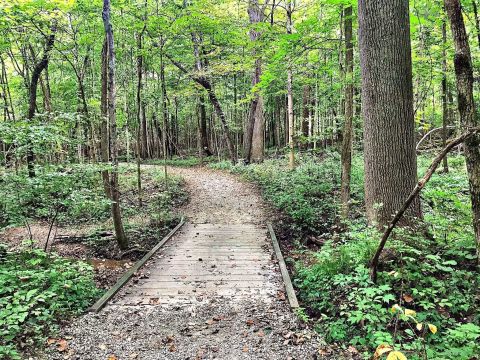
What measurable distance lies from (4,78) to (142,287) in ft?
53.1

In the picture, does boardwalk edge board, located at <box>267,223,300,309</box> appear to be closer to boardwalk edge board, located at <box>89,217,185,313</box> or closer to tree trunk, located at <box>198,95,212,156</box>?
boardwalk edge board, located at <box>89,217,185,313</box>

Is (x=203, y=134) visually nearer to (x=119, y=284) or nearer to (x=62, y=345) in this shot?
(x=119, y=284)

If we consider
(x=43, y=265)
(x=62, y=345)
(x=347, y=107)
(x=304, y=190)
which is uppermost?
(x=347, y=107)

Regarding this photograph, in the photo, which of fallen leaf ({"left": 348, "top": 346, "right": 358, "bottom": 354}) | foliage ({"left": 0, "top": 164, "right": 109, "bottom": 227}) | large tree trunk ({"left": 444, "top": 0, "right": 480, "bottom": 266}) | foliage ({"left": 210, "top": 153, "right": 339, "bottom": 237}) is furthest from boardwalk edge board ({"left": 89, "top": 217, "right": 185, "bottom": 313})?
large tree trunk ({"left": 444, "top": 0, "right": 480, "bottom": 266})

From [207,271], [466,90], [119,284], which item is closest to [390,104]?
[466,90]

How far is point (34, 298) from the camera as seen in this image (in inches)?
165

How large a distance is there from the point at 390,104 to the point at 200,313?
4126 millimetres

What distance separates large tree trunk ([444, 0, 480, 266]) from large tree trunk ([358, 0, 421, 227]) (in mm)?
1568

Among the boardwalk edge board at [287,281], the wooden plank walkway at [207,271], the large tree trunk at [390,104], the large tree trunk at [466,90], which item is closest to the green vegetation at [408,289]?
the boardwalk edge board at [287,281]

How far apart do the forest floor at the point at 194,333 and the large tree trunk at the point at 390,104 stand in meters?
2.09

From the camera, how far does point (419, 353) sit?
10.3 feet

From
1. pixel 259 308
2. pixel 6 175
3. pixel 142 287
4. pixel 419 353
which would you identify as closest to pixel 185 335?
pixel 259 308

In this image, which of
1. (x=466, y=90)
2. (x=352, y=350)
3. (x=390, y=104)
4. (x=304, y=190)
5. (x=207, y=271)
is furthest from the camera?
(x=304, y=190)

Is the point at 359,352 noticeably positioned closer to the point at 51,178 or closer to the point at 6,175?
the point at 51,178
